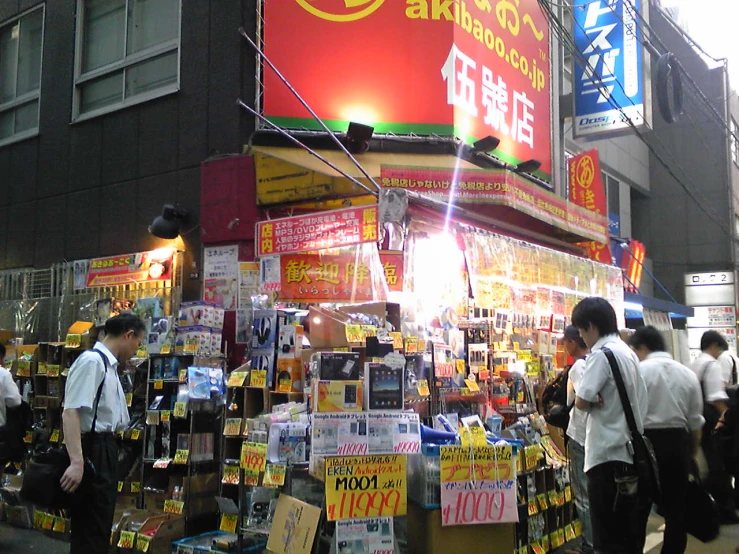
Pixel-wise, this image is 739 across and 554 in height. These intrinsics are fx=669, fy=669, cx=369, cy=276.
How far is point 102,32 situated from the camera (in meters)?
10.4

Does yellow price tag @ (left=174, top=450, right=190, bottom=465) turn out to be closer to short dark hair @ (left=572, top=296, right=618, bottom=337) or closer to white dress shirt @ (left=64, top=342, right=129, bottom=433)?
white dress shirt @ (left=64, top=342, right=129, bottom=433)

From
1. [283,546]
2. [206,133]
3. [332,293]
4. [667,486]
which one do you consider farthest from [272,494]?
[206,133]

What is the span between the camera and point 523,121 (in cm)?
1063

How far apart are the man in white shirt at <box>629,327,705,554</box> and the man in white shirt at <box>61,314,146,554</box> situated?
13.1 ft

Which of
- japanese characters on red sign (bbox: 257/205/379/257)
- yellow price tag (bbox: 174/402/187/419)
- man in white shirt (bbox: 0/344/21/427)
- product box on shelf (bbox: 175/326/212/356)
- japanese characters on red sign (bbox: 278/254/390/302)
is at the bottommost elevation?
yellow price tag (bbox: 174/402/187/419)

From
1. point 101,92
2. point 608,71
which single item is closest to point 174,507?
point 101,92

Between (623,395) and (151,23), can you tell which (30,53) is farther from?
(623,395)

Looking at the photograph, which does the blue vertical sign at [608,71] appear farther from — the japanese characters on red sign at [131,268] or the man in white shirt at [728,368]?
the japanese characters on red sign at [131,268]

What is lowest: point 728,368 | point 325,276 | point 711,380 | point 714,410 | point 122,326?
point 714,410

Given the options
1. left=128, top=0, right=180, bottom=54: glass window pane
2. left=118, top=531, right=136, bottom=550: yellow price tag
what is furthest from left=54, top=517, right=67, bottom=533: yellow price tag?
left=128, top=0, right=180, bottom=54: glass window pane

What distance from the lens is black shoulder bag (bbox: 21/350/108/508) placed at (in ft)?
14.3

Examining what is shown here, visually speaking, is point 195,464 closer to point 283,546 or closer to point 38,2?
point 283,546

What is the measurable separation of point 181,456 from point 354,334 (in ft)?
7.38

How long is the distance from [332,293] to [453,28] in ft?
13.4
